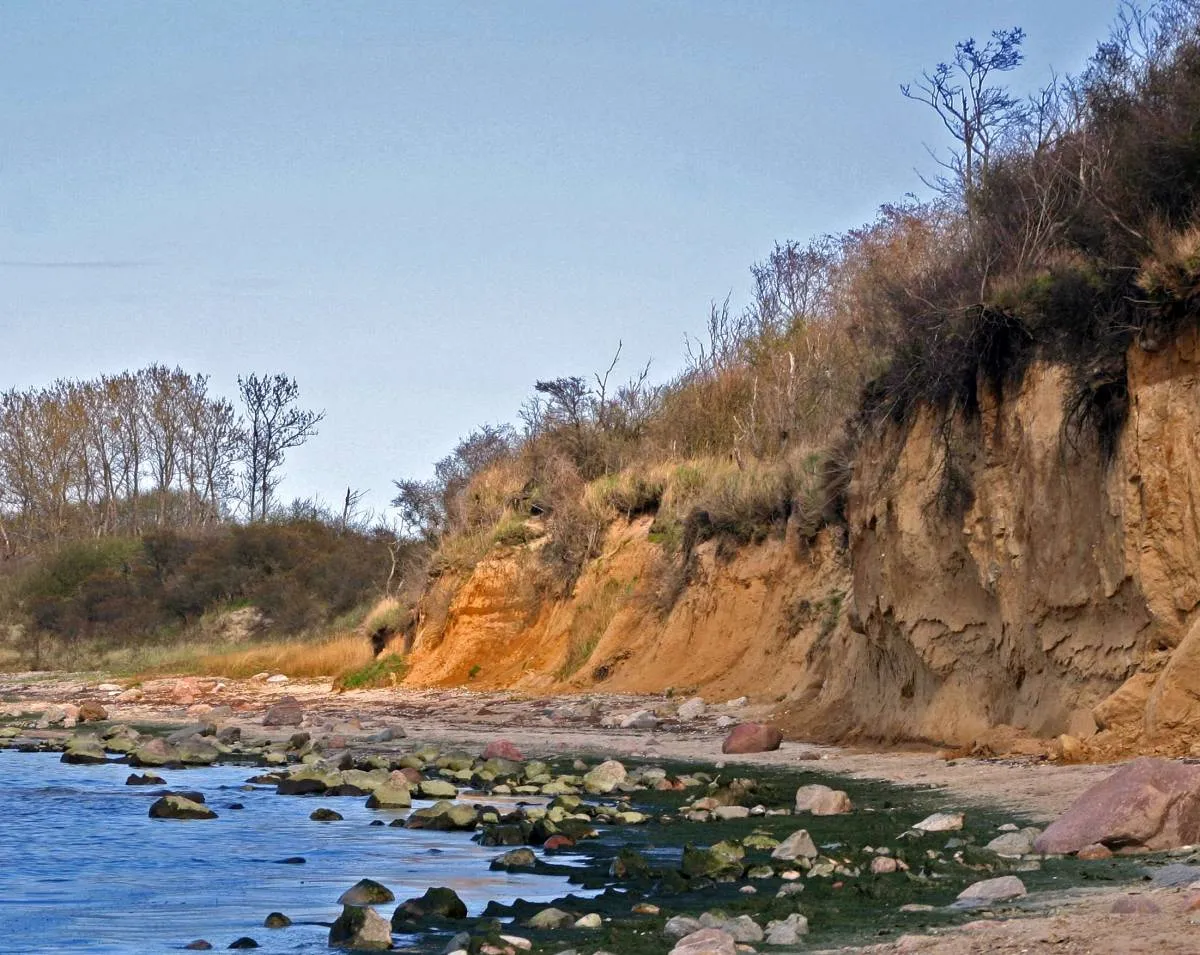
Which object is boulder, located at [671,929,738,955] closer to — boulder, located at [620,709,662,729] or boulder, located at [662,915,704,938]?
boulder, located at [662,915,704,938]

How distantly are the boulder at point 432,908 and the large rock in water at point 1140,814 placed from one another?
3747 mm

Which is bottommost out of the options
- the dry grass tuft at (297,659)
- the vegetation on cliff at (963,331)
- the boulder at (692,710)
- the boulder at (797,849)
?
the boulder at (797,849)

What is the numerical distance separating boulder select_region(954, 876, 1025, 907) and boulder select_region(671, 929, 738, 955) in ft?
4.98

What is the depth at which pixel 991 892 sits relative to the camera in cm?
785

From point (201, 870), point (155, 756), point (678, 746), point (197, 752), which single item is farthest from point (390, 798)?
point (197, 752)

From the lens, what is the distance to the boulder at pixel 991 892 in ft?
25.4

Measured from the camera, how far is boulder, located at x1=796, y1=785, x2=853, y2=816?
492 inches

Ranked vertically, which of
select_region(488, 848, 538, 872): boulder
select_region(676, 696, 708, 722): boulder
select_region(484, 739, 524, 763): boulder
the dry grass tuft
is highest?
the dry grass tuft

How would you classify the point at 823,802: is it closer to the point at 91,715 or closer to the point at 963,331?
the point at 963,331

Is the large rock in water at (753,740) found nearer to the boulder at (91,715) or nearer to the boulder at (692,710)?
the boulder at (692,710)

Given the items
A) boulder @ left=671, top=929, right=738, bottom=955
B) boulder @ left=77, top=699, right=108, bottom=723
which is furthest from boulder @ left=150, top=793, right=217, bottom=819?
boulder @ left=77, top=699, right=108, bottom=723

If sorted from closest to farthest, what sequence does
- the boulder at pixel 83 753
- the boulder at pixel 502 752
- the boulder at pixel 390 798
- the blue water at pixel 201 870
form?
the blue water at pixel 201 870 → the boulder at pixel 390 798 → the boulder at pixel 502 752 → the boulder at pixel 83 753

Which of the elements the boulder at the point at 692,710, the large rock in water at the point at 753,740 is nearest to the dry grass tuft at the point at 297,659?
the boulder at the point at 692,710

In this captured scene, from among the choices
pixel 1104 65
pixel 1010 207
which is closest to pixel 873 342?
pixel 1010 207
